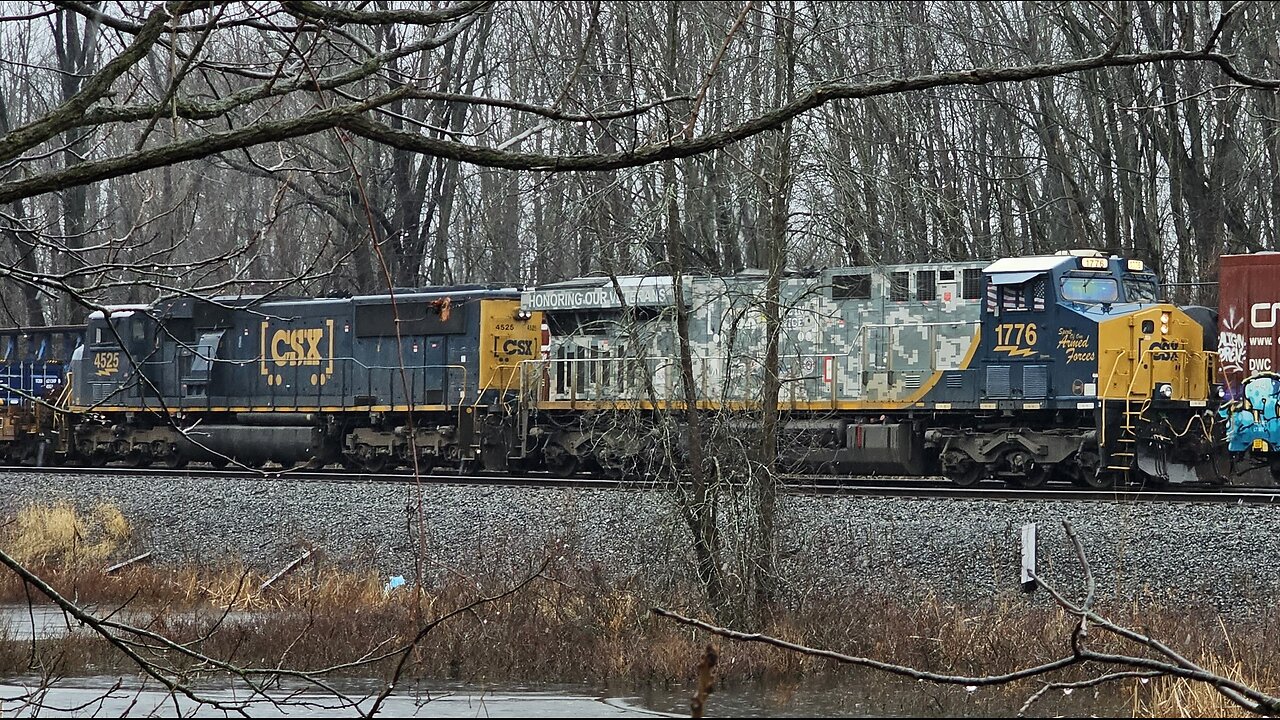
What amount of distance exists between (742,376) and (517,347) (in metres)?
12.5

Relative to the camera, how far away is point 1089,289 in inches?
752

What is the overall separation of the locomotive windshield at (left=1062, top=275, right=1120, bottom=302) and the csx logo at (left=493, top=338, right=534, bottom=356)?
905 centimetres

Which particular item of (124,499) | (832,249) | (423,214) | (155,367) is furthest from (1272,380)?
(423,214)

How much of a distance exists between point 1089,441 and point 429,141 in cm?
1618

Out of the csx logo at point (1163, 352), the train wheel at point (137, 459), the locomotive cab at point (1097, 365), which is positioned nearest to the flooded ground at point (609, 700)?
the locomotive cab at point (1097, 365)

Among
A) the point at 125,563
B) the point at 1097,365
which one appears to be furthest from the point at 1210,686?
the point at 125,563

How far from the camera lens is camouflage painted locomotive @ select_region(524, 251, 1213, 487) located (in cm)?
1800

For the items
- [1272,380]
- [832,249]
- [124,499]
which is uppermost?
[832,249]

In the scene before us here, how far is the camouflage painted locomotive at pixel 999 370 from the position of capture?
18.0 m

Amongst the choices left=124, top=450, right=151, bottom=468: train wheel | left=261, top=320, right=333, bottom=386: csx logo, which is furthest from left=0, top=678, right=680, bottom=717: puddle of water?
left=124, top=450, right=151, bottom=468: train wheel

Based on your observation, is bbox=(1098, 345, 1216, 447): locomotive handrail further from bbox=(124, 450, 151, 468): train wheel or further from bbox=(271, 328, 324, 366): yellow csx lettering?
bbox=(124, 450, 151, 468): train wheel

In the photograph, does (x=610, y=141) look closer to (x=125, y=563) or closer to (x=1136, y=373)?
(x=125, y=563)

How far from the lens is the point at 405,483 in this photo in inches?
778

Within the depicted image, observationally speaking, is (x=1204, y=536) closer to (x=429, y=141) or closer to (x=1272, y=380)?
(x=1272, y=380)
